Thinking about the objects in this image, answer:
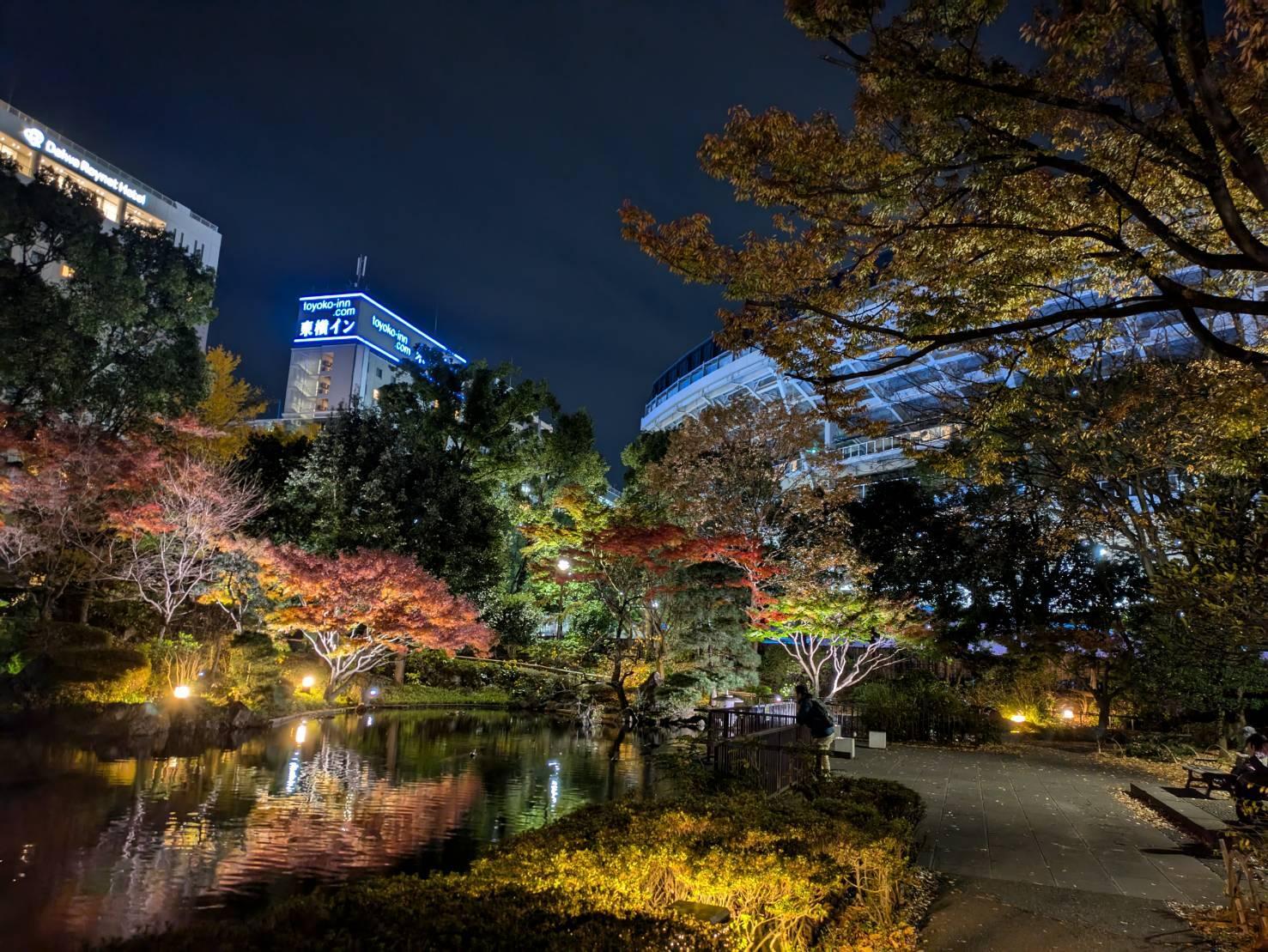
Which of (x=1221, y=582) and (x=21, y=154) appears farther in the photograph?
(x=21, y=154)

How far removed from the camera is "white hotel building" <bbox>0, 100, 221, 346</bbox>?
43312 millimetres

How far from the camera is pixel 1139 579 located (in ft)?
75.8

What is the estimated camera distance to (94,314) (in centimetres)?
2064

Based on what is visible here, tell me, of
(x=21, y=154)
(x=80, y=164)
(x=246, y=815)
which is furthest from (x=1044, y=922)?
(x=80, y=164)

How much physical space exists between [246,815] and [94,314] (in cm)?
1683

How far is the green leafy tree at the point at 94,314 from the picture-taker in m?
19.2

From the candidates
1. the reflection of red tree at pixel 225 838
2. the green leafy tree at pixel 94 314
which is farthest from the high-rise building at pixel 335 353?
the reflection of red tree at pixel 225 838

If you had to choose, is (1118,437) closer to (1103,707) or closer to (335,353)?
(1103,707)

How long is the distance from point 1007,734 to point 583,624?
1952 cm

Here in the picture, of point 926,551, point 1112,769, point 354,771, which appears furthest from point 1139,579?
point 354,771

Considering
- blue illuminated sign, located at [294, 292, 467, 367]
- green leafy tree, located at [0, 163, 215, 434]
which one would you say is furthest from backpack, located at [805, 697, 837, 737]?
blue illuminated sign, located at [294, 292, 467, 367]

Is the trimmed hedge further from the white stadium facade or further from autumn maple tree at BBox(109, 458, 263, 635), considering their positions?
the white stadium facade

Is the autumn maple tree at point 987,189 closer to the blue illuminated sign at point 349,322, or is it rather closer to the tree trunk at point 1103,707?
the tree trunk at point 1103,707

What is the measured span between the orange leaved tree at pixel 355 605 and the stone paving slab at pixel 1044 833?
12.0 meters
